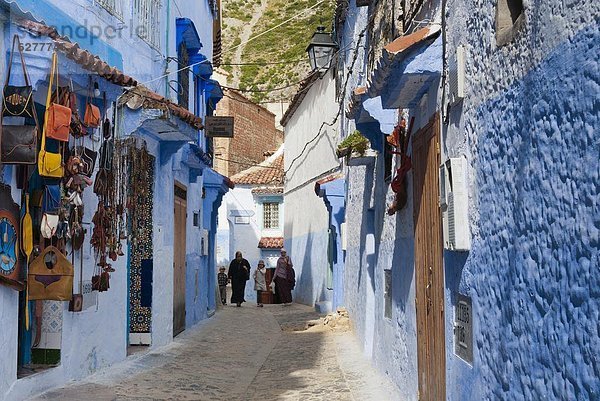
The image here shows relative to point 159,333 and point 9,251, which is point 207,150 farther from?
point 9,251

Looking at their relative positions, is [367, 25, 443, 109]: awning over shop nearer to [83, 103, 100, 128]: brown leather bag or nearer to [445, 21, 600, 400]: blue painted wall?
[445, 21, 600, 400]: blue painted wall

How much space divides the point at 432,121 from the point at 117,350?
5274mm

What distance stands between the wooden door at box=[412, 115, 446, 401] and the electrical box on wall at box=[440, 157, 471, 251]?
0.66 metres

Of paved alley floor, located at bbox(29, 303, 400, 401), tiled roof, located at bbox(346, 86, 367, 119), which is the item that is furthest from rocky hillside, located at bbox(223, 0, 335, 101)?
tiled roof, located at bbox(346, 86, 367, 119)

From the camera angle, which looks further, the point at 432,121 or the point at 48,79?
the point at 48,79

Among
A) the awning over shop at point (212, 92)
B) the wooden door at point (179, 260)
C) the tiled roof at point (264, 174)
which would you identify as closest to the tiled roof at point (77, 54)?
the wooden door at point (179, 260)

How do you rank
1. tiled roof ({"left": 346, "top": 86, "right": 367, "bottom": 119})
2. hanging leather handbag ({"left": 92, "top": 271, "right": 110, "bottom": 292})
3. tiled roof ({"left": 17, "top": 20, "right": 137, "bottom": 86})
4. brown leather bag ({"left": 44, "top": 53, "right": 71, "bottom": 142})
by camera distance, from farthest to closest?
1. tiled roof ({"left": 346, "top": 86, "right": 367, "bottom": 119})
2. hanging leather handbag ({"left": 92, "top": 271, "right": 110, "bottom": 292})
3. brown leather bag ({"left": 44, "top": 53, "right": 71, "bottom": 142})
4. tiled roof ({"left": 17, "top": 20, "right": 137, "bottom": 86})

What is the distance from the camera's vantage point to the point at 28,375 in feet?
23.1

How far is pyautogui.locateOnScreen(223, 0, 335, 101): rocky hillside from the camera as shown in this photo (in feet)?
190

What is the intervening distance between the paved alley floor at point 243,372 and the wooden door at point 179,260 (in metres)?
0.33

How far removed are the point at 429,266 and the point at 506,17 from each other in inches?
105

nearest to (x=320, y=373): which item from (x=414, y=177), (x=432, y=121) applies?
(x=414, y=177)

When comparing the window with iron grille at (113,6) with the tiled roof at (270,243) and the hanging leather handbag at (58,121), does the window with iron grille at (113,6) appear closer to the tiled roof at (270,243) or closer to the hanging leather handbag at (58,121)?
the hanging leather handbag at (58,121)

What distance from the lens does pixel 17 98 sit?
6465 mm
